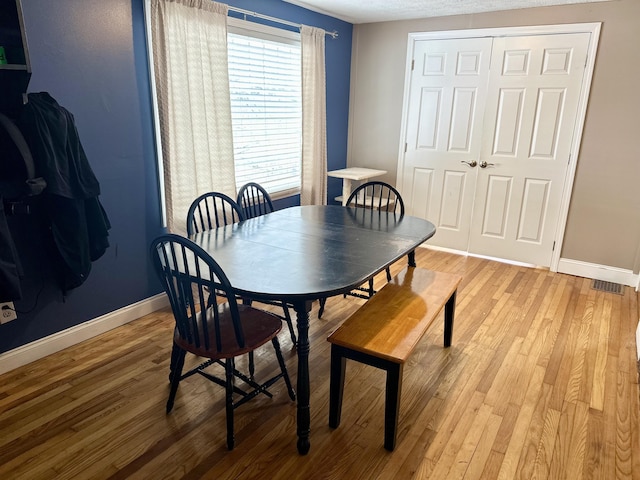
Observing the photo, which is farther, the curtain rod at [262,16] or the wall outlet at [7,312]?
the curtain rod at [262,16]

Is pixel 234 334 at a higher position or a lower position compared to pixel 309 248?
lower

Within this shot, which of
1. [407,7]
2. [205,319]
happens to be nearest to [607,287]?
[407,7]

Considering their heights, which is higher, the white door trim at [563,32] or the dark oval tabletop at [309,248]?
the white door trim at [563,32]

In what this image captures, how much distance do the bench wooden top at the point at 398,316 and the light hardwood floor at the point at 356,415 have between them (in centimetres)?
44

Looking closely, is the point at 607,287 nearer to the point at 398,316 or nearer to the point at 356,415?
the point at 398,316

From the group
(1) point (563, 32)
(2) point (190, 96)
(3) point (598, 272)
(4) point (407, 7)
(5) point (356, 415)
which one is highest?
(4) point (407, 7)

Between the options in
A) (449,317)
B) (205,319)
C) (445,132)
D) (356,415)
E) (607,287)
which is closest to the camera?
(205,319)

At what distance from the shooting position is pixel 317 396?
224 centimetres

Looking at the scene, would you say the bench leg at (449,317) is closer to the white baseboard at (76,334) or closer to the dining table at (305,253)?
the dining table at (305,253)

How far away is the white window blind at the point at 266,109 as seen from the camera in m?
3.39

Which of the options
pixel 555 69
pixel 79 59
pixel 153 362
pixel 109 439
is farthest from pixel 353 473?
pixel 555 69

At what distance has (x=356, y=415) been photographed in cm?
210

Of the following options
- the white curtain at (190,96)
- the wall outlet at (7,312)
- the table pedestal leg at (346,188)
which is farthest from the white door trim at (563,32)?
the wall outlet at (7,312)

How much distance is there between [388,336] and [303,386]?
429 millimetres
